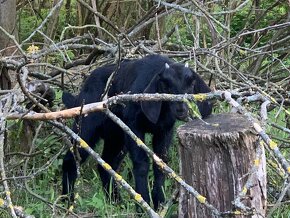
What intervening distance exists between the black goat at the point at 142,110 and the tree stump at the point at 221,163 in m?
0.75

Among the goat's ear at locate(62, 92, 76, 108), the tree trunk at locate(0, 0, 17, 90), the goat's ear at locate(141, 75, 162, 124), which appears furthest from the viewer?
the tree trunk at locate(0, 0, 17, 90)

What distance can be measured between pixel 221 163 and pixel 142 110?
1.42 meters

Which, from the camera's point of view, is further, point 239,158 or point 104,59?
point 104,59

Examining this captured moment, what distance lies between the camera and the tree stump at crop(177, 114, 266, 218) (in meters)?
3.85

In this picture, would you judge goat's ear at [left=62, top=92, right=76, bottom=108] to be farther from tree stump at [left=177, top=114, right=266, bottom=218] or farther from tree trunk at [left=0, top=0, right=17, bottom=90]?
tree stump at [left=177, top=114, right=266, bottom=218]

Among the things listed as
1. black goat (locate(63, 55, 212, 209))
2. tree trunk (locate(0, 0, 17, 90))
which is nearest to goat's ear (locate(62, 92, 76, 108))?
black goat (locate(63, 55, 212, 209))

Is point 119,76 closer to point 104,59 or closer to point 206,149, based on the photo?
point 104,59

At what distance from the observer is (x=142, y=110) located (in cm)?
522

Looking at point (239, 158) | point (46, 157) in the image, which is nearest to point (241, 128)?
point (239, 158)

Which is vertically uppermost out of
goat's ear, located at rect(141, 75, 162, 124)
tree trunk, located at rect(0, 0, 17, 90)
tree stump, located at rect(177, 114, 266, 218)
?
tree trunk, located at rect(0, 0, 17, 90)

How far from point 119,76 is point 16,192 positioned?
129 cm

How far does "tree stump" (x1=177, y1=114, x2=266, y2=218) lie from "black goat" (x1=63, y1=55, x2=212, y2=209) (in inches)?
29.5

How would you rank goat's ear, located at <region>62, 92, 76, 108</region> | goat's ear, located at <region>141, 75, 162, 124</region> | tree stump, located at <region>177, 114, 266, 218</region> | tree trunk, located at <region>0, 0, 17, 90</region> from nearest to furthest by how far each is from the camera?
tree stump, located at <region>177, 114, 266, 218</region> → goat's ear, located at <region>141, 75, 162, 124</region> → goat's ear, located at <region>62, 92, 76, 108</region> → tree trunk, located at <region>0, 0, 17, 90</region>

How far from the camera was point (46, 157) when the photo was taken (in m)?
6.33
